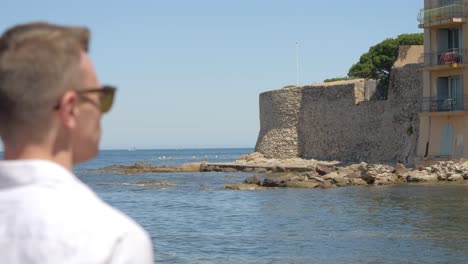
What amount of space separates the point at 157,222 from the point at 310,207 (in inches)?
158

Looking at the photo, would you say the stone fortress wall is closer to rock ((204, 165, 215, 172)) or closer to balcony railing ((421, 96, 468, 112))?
balcony railing ((421, 96, 468, 112))

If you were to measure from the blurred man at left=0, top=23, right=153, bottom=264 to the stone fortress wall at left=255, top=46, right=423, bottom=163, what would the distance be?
3165cm

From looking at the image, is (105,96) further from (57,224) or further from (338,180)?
(338,180)

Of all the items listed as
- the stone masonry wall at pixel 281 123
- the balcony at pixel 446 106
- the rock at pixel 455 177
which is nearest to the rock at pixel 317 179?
the rock at pixel 455 177

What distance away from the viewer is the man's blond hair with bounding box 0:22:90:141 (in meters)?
1.42

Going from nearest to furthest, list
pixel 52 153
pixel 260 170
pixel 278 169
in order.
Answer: pixel 52 153 → pixel 278 169 → pixel 260 170

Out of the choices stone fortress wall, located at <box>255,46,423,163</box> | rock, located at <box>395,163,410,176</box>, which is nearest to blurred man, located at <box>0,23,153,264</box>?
rock, located at <box>395,163,410,176</box>

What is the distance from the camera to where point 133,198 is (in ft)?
83.8

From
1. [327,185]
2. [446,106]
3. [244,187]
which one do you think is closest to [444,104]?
[446,106]

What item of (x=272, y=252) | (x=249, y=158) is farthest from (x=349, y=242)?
(x=249, y=158)

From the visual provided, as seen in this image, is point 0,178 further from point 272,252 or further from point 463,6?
point 463,6

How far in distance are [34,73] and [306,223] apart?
1628cm

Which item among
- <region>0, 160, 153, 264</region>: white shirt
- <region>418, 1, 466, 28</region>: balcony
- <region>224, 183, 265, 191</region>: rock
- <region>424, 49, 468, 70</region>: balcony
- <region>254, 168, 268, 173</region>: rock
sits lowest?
<region>254, 168, 268, 173</region>: rock

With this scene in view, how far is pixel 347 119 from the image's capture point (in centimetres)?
3897
